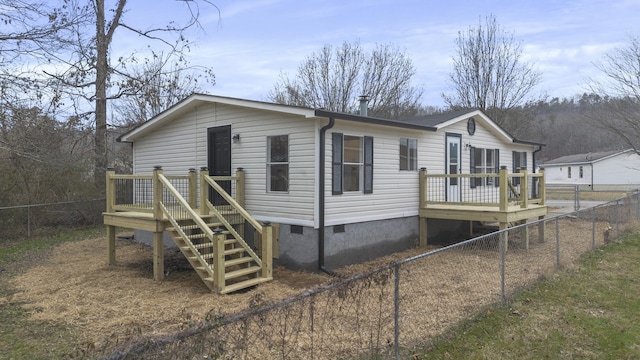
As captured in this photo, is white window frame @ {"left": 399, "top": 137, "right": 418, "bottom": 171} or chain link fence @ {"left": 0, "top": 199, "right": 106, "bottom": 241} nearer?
white window frame @ {"left": 399, "top": 137, "right": 418, "bottom": 171}

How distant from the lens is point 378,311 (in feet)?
17.6

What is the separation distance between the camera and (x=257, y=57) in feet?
69.3

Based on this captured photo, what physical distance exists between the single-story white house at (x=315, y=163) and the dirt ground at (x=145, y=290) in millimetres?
617

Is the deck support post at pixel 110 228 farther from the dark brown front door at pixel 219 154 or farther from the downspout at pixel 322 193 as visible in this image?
the downspout at pixel 322 193

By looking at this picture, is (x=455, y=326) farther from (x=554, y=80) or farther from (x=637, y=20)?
(x=554, y=80)

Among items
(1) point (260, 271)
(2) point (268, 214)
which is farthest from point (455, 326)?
(2) point (268, 214)

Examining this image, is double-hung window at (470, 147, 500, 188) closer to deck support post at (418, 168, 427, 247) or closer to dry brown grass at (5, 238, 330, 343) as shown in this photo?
deck support post at (418, 168, 427, 247)

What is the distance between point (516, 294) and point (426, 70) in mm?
25042

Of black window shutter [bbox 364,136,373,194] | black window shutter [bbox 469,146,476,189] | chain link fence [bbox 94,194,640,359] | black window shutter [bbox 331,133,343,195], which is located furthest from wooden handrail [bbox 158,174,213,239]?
black window shutter [bbox 469,146,476,189]

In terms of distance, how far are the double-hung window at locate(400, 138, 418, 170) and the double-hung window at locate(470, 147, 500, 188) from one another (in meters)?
2.86

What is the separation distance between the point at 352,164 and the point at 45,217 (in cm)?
1131

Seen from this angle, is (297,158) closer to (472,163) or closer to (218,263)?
(218,263)

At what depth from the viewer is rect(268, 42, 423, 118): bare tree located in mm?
27734

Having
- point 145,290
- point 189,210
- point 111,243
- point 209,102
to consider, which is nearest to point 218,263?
point 189,210
